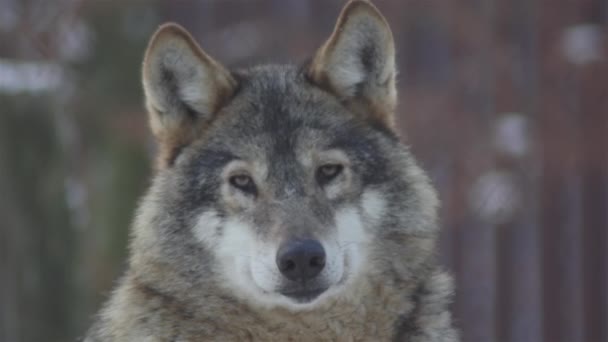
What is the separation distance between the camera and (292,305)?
15.7 ft

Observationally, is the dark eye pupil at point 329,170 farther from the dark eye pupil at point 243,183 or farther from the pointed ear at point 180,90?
the pointed ear at point 180,90

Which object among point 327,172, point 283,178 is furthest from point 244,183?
point 327,172

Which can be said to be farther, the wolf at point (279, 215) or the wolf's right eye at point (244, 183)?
the wolf's right eye at point (244, 183)

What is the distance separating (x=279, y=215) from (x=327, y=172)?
0.98 feet

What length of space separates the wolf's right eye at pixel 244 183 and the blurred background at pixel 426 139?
5.57 meters


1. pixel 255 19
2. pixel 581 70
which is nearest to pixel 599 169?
pixel 581 70

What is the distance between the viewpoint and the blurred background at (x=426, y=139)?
10805 mm

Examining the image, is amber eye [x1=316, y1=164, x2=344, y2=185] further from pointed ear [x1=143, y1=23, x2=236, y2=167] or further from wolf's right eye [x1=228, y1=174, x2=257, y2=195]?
pointed ear [x1=143, y1=23, x2=236, y2=167]

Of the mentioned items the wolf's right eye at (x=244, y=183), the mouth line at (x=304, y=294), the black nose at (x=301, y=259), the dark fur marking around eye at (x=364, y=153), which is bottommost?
the mouth line at (x=304, y=294)

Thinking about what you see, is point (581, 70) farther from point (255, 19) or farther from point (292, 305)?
point (292, 305)

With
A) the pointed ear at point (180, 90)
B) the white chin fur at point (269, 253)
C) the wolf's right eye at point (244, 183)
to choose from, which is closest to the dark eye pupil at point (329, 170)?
the white chin fur at point (269, 253)

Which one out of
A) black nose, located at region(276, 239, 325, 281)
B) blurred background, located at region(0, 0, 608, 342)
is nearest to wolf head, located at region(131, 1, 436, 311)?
black nose, located at region(276, 239, 325, 281)

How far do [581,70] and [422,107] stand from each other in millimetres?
Result: 1397

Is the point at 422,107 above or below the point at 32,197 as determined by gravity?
above
